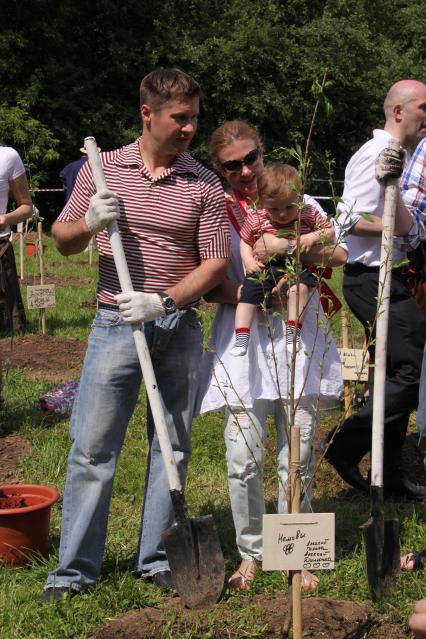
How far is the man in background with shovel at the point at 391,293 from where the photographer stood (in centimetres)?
441

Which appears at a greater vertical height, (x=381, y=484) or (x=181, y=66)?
(x=181, y=66)

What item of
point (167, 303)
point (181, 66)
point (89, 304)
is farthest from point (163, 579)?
point (181, 66)

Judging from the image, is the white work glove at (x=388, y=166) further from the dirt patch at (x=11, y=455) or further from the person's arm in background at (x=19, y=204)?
the person's arm in background at (x=19, y=204)

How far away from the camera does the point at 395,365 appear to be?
4.69 metres

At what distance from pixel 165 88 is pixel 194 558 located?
1.76 metres

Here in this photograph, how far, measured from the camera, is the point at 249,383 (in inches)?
151

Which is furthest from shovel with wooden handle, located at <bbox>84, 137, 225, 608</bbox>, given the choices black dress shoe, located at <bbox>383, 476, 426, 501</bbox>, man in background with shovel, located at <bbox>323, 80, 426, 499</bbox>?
black dress shoe, located at <bbox>383, 476, 426, 501</bbox>

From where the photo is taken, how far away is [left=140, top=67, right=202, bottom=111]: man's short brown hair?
3455mm

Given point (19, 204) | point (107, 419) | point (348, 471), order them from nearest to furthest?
point (107, 419)
point (348, 471)
point (19, 204)

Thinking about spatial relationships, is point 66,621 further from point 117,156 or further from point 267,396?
point 117,156

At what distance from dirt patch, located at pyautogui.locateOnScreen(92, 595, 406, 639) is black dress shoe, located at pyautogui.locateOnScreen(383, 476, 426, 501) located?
148cm

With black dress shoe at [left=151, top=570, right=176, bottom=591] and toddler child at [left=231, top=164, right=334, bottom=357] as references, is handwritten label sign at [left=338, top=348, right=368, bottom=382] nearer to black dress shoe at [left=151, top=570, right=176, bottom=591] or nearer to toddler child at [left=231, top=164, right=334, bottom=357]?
toddler child at [left=231, top=164, right=334, bottom=357]

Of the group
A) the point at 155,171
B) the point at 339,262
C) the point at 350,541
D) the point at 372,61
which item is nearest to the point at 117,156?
the point at 155,171

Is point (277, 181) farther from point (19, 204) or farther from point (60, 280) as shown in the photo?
point (60, 280)
